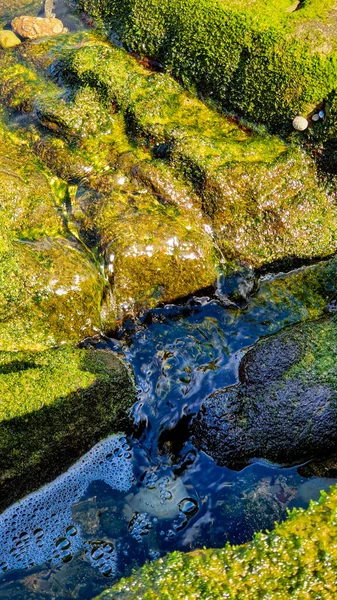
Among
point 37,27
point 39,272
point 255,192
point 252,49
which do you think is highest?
point 252,49

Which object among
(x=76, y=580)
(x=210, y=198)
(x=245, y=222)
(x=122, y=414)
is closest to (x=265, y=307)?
(x=245, y=222)

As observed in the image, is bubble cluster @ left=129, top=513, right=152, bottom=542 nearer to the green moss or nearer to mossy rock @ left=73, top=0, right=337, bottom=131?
the green moss

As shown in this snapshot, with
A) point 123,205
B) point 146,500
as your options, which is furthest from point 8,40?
point 146,500

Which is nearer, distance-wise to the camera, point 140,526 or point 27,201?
point 140,526

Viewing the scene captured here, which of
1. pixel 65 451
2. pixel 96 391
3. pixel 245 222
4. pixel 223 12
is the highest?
pixel 223 12

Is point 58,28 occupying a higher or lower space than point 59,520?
higher

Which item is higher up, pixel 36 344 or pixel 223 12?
pixel 223 12

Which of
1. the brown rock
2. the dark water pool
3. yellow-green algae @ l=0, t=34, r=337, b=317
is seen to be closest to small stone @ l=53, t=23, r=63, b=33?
the brown rock

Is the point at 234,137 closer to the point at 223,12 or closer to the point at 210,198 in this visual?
the point at 210,198

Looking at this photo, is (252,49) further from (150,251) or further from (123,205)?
(150,251)
